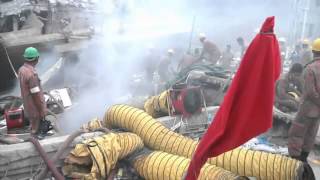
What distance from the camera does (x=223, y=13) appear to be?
2289 cm

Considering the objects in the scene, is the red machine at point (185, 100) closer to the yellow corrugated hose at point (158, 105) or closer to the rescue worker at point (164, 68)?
the yellow corrugated hose at point (158, 105)

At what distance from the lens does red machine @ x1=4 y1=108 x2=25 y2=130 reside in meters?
7.10

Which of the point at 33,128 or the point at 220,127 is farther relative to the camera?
the point at 33,128

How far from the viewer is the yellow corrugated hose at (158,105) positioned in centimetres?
728

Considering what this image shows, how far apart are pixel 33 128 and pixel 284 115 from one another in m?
4.13

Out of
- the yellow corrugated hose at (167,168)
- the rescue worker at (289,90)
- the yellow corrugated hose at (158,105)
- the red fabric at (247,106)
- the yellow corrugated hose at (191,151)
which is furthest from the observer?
the rescue worker at (289,90)

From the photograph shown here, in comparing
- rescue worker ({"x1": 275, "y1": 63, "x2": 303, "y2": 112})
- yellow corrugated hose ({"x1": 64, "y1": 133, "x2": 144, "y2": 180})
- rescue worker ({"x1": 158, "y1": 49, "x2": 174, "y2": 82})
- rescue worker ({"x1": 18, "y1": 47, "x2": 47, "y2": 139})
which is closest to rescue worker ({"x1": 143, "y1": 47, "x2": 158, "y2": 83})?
rescue worker ({"x1": 158, "y1": 49, "x2": 174, "y2": 82})

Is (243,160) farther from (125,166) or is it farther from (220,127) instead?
(220,127)

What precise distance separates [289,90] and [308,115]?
261cm

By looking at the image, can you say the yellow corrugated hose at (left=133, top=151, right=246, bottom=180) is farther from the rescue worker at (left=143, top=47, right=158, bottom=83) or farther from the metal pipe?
the rescue worker at (left=143, top=47, right=158, bottom=83)

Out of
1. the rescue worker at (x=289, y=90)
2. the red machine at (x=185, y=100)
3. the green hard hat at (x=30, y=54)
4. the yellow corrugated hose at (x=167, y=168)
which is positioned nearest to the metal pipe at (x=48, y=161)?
the yellow corrugated hose at (x=167, y=168)

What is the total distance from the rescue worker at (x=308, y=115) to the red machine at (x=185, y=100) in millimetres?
1586

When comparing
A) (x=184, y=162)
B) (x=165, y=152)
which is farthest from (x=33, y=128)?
(x=184, y=162)

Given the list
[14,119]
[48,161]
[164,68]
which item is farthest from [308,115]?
[164,68]
